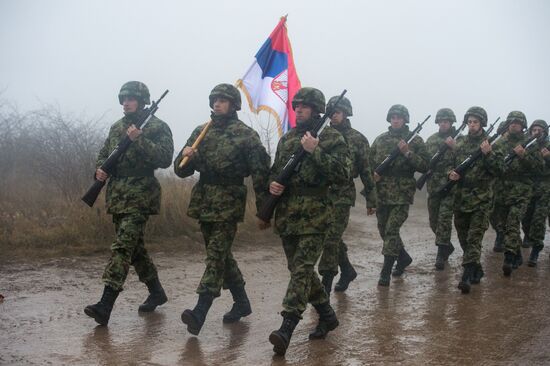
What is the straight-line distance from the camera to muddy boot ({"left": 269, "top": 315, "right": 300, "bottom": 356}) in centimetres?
459

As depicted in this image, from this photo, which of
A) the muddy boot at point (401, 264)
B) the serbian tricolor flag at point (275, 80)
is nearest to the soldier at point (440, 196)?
the muddy boot at point (401, 264)

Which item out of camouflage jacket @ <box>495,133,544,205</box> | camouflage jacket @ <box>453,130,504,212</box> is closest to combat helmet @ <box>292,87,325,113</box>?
camouflage jacket @ <box>453,130,504,212</box>

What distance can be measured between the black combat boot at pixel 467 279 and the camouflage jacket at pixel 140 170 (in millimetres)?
3595

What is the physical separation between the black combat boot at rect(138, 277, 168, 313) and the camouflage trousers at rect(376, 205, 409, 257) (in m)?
3.04

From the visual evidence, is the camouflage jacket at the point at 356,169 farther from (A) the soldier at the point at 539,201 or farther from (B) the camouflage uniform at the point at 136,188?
(A) the soldier at the point at 539,201

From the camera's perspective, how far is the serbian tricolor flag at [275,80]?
24.8 feet

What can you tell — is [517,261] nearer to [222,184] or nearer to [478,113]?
[478,113]

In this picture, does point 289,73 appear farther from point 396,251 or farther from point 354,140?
point 396,251

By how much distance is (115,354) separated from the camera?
452 cm

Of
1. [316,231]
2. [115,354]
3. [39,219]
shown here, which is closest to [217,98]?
[316,231]

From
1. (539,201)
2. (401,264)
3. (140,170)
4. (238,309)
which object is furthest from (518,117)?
(140,170)

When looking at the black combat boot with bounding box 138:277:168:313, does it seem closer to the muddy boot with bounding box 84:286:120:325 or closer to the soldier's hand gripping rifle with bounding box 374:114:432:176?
the muddy boot with bounding box 84:286:120:325

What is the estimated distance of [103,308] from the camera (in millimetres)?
5254

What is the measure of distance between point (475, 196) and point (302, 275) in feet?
11.0
